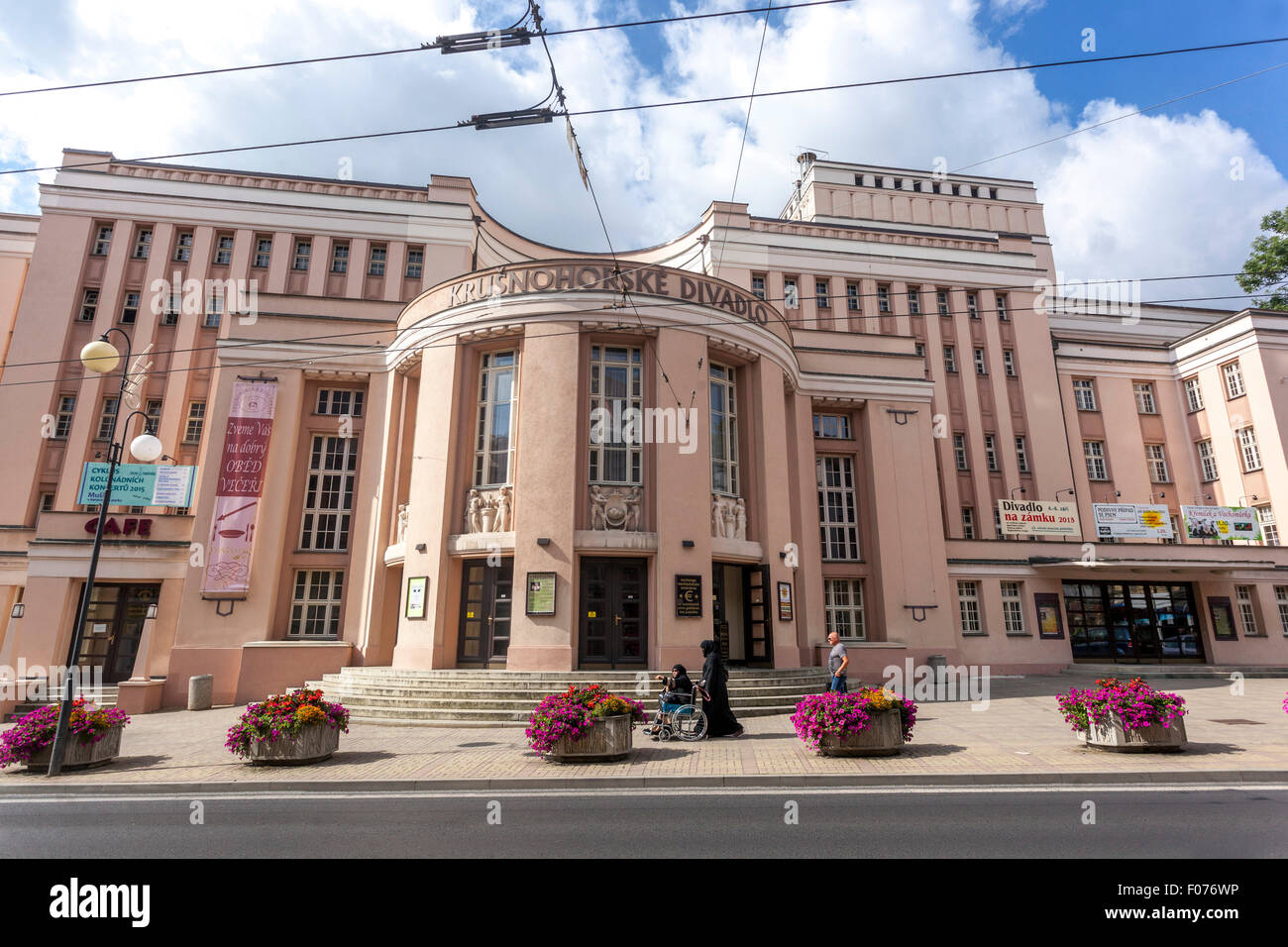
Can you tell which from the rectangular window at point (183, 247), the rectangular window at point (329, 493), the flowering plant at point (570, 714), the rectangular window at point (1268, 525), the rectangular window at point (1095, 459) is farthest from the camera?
the rectangular window at point (1095, 459)

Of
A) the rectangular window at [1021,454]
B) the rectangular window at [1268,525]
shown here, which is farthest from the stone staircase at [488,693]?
the rectangular window at [1268,525]

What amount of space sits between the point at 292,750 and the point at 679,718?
6.62m

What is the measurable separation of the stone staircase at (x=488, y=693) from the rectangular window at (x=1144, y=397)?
2847cm

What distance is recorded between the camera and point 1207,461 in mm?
32719

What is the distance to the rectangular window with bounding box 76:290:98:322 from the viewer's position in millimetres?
26797

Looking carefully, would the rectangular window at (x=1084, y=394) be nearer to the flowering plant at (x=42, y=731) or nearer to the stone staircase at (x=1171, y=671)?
the stone staircase at (x=1171, y=671)

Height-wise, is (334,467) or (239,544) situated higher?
(334,467)

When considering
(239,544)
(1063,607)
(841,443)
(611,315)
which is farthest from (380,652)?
(1063,607)

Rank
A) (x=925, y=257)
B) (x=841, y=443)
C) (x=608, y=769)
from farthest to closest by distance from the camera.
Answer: (x=925, y=257) → (x=841, y=443) → (x=608, y=769)

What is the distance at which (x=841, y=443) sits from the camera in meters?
24.4

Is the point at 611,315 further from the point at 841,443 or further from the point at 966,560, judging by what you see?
the point at 966,560

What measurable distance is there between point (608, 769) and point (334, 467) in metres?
16.6

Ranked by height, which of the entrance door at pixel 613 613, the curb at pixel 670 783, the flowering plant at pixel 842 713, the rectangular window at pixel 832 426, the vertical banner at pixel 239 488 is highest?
the rectangular window at pixel 832 426

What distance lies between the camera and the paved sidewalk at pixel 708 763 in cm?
918
